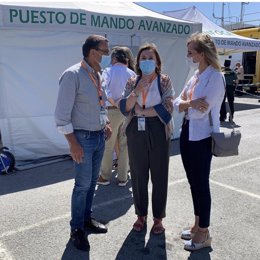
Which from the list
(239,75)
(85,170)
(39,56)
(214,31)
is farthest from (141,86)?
(239,75)

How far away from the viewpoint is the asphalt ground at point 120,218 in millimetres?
3357

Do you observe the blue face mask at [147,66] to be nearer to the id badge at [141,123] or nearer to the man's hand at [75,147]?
the id badge at [141,123]

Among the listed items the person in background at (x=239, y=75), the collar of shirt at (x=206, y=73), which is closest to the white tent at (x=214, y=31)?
the person in background at (x=239, y=75)

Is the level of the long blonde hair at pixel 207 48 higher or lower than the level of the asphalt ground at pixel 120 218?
higher

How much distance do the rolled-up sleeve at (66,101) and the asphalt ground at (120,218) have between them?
121 centimetres

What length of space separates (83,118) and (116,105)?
5.59 ft

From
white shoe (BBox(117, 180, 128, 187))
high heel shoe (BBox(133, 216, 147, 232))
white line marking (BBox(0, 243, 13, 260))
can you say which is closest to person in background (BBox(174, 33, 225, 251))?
high heel shoe (BBox(133, 216, 147, 232))

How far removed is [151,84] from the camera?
346cm

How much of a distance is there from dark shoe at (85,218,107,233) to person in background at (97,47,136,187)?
1430 mm

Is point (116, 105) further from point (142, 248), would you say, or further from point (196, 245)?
point (196, 245)

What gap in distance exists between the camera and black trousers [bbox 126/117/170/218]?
3.51 m

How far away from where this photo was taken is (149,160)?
3615 mm

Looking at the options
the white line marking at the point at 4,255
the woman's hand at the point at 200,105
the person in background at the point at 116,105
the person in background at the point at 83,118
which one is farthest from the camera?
the person in background at the point at 116,105

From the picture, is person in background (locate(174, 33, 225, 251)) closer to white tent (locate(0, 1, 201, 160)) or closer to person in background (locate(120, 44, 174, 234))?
person in background (locate(120, 44, 174, 234))
